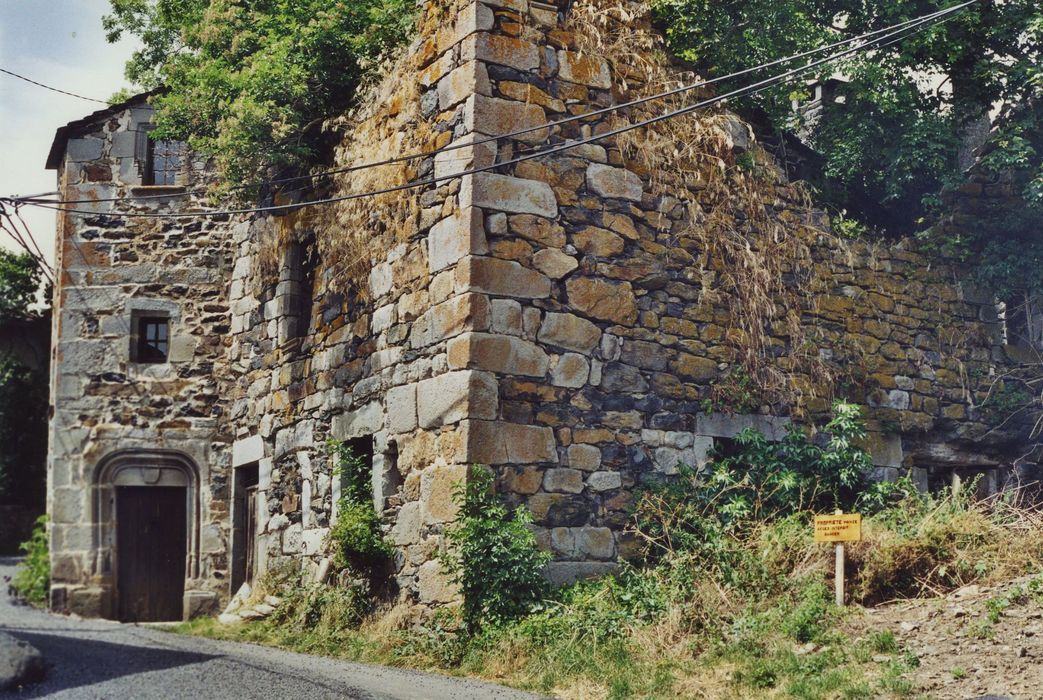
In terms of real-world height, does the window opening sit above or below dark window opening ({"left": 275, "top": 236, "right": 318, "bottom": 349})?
below

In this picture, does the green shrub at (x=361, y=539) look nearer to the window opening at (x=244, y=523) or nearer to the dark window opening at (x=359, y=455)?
the dark window opening at (x=359, y=455)

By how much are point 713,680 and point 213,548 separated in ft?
26.7

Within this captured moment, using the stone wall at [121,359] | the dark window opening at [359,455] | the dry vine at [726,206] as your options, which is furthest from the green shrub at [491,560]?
the stone wall at [121,359]


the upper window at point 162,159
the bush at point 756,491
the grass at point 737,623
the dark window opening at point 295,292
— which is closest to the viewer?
the grass at point 737,623

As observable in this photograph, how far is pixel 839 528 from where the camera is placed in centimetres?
845

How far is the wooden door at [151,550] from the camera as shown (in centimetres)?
1431

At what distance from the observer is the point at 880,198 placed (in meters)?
12.1

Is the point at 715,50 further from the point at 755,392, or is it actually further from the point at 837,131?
the point at 755,392

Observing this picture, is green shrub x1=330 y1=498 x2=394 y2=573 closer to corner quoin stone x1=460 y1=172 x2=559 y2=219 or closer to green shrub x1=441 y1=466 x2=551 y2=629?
green shrub x1=441 y1=466 x2=551 y2=629

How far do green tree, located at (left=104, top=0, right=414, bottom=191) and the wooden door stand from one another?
13.4ft

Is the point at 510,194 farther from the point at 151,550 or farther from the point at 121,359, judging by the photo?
the point at 151,550

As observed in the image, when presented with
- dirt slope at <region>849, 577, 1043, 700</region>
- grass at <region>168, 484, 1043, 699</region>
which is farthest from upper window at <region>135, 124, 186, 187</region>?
dirt slope at <region>849, 577, 1043, 700</region>

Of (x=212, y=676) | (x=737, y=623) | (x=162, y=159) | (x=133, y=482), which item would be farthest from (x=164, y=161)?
(x=737, y=623)

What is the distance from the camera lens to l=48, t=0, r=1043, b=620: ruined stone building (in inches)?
368
